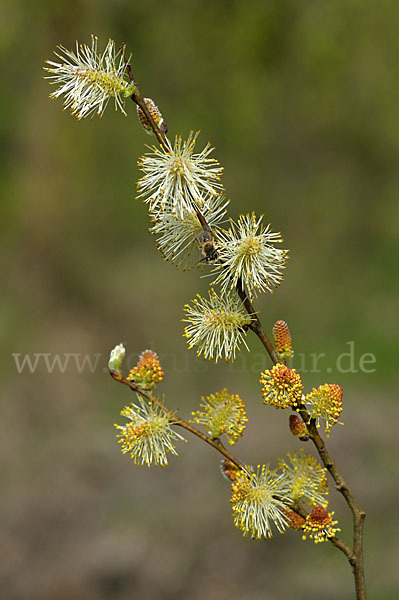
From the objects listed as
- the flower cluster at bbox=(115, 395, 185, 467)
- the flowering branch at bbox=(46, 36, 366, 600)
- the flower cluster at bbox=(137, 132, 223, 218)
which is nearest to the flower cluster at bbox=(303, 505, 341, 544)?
the flowering branch at bbox=(46, 36, 366, 600)

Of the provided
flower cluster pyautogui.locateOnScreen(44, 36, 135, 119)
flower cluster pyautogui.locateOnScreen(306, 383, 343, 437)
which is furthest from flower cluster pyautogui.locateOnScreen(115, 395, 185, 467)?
flower cluster pyautogui.locateOnScreen(44, 36, 135, 119)

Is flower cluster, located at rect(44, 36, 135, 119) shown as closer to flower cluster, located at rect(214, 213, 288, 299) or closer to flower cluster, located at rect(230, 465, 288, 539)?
flower cluster, located at rect(214, 213, 288, 299)

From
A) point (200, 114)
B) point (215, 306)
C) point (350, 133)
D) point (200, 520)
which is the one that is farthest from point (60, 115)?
point (215, 306)

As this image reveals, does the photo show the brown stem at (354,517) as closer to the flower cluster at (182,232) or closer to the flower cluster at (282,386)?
the flower cluster at (282,386)

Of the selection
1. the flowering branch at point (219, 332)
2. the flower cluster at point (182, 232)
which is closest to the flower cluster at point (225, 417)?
the flowering branch at point (219, 332)

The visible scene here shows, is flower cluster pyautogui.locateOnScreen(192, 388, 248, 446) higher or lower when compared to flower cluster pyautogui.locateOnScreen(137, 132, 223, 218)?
lower

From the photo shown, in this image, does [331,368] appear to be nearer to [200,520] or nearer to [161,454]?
[200,520]

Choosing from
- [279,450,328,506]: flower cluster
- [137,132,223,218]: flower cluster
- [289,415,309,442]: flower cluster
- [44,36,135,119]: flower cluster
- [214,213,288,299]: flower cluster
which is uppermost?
[44,36,135,119]: flower cluster

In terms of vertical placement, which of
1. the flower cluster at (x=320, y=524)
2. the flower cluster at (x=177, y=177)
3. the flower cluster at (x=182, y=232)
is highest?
the flower cluster at (x=177, y=177)
